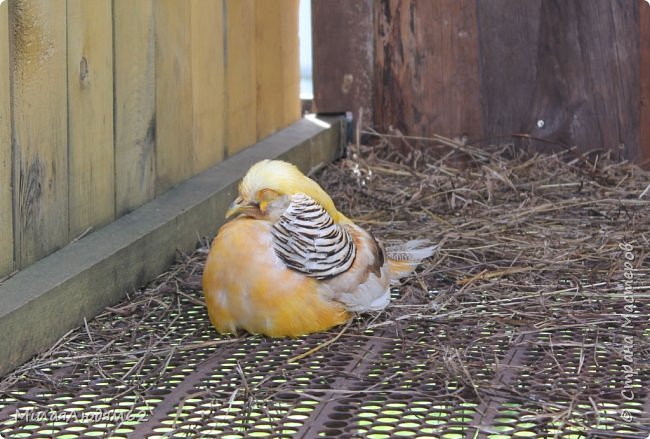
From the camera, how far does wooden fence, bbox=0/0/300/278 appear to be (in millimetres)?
2531

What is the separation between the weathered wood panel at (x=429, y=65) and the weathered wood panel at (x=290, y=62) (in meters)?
0.41

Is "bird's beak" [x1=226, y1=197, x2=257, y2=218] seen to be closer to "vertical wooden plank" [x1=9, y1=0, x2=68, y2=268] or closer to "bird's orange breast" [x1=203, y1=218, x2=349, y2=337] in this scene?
"bird's orange breast" [x1=203, y1=218, x2=349, y2=337]

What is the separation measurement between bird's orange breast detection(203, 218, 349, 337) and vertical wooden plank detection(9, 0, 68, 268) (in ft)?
1.48

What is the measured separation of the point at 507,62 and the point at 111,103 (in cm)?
234

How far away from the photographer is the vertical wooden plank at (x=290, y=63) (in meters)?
A: 4.78

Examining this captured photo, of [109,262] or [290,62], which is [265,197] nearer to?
[109,262]

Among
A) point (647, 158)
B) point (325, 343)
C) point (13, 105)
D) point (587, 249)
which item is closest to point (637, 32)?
point (647, 158)

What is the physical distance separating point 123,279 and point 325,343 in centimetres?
69

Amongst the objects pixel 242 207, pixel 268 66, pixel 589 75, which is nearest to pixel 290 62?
pixel 268 66

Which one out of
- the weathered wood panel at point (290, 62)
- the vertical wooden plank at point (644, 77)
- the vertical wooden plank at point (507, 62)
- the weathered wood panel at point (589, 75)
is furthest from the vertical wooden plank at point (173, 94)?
the vertical wooden plank at point (644, 77)

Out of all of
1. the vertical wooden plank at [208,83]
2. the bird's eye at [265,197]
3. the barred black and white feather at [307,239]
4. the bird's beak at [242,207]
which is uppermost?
the vertical wooden plank at [208,83]

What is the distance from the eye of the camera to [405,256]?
3.23m

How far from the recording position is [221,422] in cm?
210

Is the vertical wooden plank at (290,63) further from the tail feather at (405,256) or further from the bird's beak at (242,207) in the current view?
the bird's beak at (242,207)
